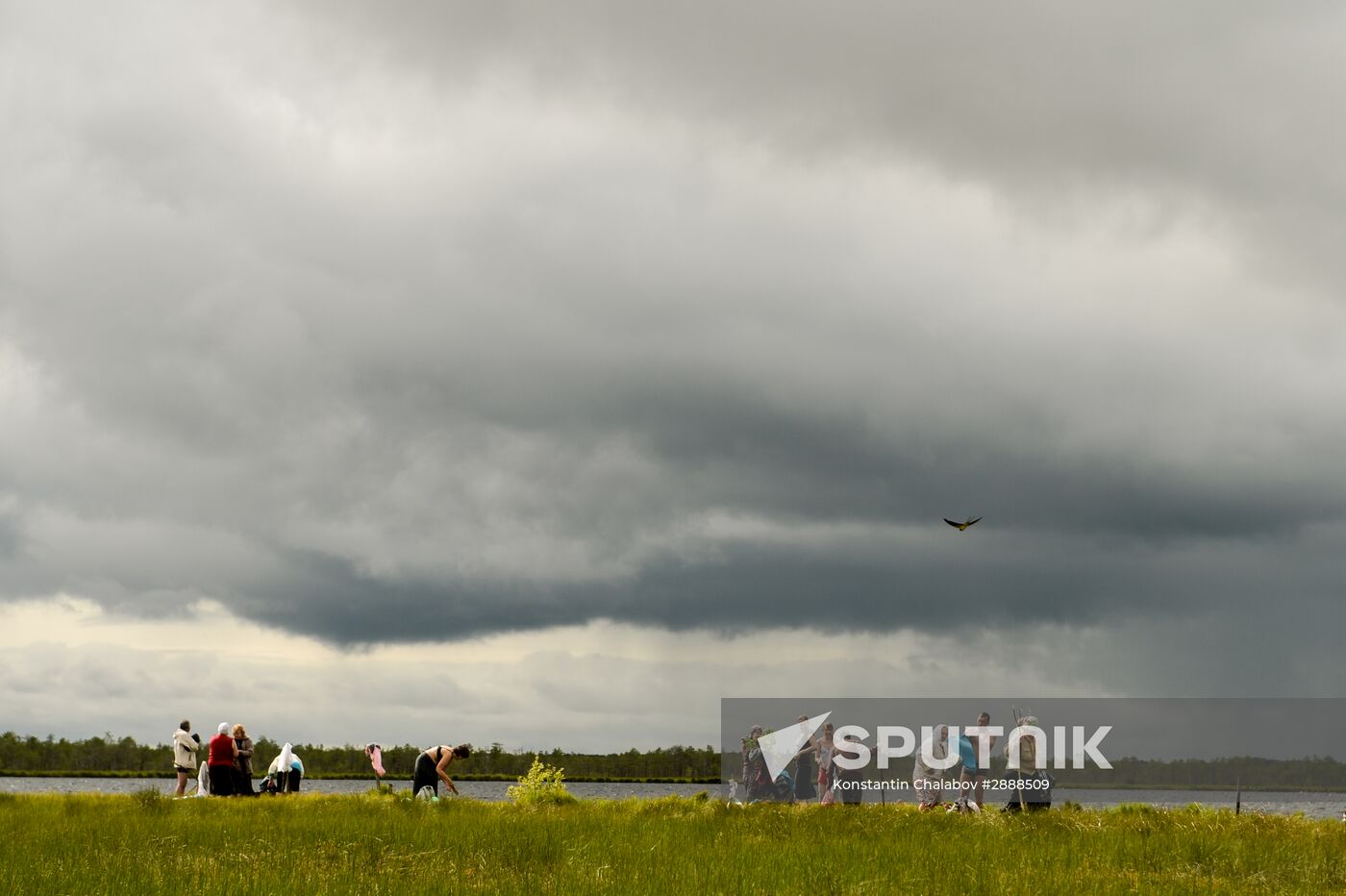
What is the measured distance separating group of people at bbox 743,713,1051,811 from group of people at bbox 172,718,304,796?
13120mm

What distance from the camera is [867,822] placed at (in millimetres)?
20125

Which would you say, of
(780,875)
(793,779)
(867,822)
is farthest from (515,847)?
(793,779)

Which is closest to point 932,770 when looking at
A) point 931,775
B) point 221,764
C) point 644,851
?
point 931,775

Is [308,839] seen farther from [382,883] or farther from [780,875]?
[780,875]

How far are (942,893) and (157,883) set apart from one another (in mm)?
7564

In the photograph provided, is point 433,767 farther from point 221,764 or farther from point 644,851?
point 644,851

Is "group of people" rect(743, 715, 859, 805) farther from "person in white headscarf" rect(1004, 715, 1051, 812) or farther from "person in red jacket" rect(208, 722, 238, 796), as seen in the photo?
"person in red jacket" rect(208, 722, 238, 796)

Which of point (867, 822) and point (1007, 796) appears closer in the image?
point (867, 822)

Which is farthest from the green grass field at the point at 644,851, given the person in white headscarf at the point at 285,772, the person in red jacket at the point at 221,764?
the person in white headscarf at the point at 285,772

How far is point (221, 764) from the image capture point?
2939cm

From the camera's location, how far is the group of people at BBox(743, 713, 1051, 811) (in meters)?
25.2

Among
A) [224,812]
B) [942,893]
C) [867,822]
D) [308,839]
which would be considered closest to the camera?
[942,893]

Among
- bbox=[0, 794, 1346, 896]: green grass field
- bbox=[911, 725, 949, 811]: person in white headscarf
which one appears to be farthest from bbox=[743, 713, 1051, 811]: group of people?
bbox=[0, 794, 1346, 896]: green grass field

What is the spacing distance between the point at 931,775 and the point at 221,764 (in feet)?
57.6
